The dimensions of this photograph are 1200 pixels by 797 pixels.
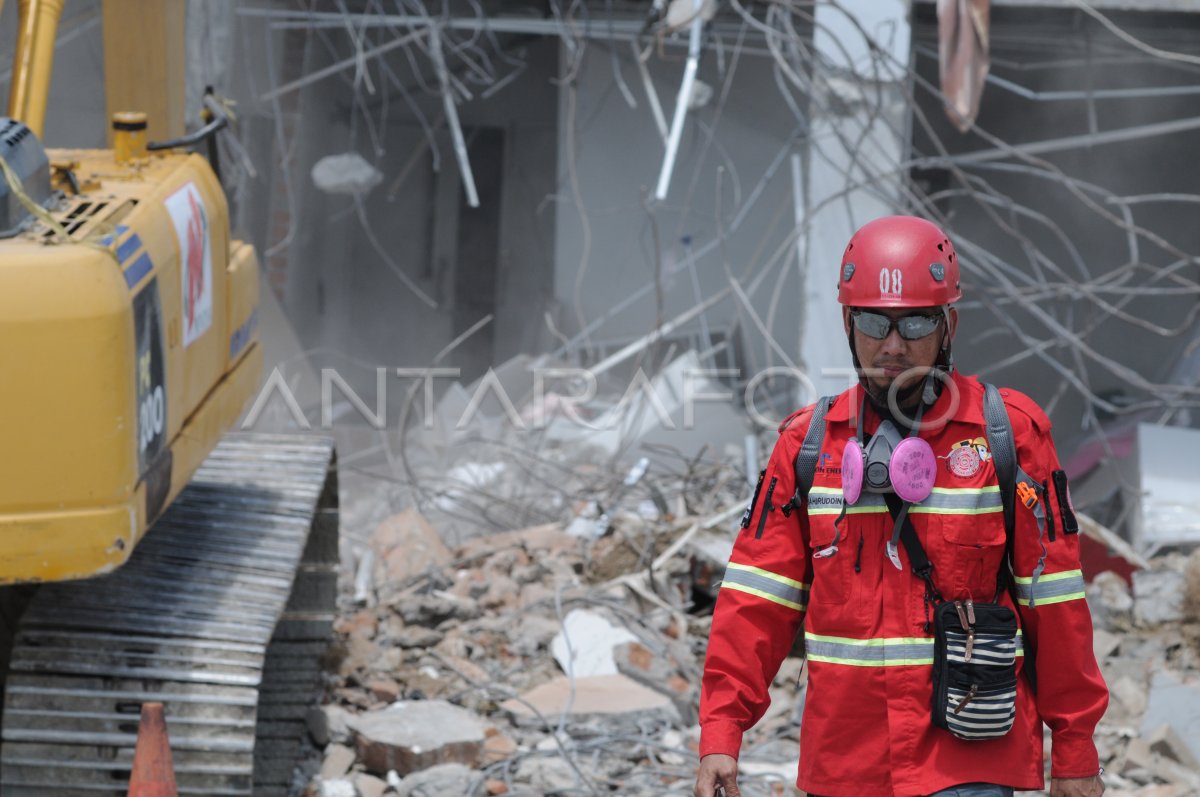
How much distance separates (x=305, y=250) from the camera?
11789mm

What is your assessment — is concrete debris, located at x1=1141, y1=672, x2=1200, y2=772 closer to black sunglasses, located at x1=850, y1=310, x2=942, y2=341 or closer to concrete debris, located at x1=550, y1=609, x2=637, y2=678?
concrete debris, located at x1=550, y1=609, x2=637, y2=678

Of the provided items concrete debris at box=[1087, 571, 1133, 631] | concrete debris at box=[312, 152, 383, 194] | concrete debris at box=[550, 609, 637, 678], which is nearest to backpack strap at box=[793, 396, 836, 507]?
concrete debris at box=[550, 609, 637, 678]

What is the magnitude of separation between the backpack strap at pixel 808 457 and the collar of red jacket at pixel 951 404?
0.03 meters

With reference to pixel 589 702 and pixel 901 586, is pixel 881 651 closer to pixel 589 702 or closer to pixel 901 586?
pixel 901 586

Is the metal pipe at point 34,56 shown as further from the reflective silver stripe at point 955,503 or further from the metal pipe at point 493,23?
the metal pipe at point 493,23

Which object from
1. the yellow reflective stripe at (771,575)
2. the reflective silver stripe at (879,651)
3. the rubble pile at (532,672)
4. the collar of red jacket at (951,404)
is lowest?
the rubble pile at (532,672)

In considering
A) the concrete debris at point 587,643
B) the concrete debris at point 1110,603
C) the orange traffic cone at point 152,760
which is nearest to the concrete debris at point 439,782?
the concrete debris at point 587,643

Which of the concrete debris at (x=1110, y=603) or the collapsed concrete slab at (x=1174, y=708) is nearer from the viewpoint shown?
the collapsed concrete slab at (x=1174, y=708)

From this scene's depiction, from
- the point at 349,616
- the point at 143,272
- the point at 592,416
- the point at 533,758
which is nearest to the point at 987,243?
the point at 592,416

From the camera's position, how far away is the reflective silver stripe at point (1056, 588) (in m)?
2.68

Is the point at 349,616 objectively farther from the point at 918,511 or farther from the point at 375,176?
the point at 375,176

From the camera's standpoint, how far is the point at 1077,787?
105 inches

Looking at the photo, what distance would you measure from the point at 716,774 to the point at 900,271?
3.18 feet

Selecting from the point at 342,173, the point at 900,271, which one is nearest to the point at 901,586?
the point at 900,271
